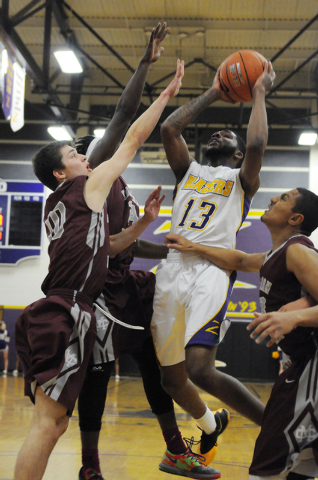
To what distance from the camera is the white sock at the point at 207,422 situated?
3.53m

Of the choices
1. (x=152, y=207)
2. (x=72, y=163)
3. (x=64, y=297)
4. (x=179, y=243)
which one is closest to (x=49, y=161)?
(x=72, y=163)

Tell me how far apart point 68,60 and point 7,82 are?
1.98 metres

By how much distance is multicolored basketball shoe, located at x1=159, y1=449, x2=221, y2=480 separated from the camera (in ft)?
11.3

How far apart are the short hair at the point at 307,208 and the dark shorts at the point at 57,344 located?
1308 millimetres

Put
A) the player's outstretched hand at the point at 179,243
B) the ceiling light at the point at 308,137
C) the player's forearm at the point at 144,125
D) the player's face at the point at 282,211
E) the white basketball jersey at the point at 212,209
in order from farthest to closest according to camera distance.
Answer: the ceiling light at the point at 308,137
the white basketball jersey at the point at 212,209
the player's outstretched hand at the point at 179,243
the player's forearm at the point at 144,125
the player's face at the point at 282,211

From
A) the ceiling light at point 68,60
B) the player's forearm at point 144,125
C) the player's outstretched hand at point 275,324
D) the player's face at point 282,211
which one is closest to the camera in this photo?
the player's outstretched hand at point 275,324

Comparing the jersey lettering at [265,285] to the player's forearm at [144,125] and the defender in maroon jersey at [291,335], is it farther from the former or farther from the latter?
the player's forearm at [144,125]

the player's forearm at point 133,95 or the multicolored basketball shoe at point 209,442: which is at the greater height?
the player's forearm at point 133,95

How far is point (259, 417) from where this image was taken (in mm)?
3279

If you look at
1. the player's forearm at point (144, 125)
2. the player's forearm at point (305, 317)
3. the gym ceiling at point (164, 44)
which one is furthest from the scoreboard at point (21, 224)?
the player's forearm at point (305, 317)

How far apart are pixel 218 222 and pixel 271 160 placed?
11357 mm

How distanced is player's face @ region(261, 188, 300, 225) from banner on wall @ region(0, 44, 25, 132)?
6.46 metres

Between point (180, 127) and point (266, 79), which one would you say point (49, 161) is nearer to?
point (180, 127)

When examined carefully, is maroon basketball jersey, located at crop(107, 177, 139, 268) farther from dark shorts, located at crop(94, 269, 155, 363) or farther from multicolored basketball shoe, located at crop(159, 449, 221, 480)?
multicolored basketball shoe, located at crop(159, 449, 221, 480)
